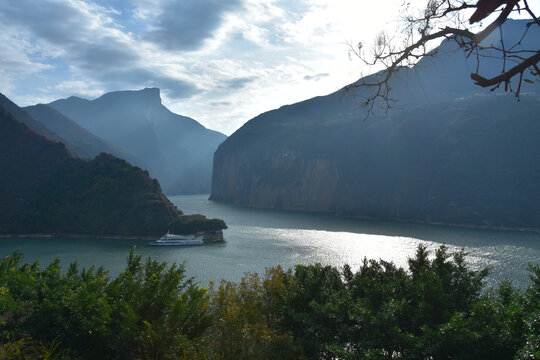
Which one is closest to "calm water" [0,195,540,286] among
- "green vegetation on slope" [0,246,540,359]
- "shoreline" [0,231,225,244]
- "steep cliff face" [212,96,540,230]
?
"shoreline" [0,231,225,244]

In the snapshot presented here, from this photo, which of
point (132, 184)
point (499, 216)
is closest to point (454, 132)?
point (499, 216)

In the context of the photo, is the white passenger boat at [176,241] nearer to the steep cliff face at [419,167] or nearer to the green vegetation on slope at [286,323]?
the green vegetation on slope at [286,323]

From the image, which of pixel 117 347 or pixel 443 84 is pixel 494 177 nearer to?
pixel 443 84

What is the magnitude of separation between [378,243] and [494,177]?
64899 mm

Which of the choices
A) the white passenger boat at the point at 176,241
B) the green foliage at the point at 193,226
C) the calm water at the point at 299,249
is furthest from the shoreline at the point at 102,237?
the white passenger boat at the point at 176,241

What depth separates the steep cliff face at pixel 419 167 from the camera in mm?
106875

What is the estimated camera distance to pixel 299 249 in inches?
2598

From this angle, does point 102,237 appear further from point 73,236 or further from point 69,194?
point 69,194

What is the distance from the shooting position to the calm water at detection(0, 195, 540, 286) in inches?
2094

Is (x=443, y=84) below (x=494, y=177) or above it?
above

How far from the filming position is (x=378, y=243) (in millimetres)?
72562

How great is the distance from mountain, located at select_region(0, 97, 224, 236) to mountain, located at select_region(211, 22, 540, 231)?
66.4 metres

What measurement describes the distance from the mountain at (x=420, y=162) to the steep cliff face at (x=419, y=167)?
1.12 ft

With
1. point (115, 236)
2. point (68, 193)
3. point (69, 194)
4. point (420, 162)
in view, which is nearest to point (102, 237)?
point (115, 236)
